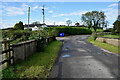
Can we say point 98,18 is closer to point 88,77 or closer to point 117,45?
point 117,45

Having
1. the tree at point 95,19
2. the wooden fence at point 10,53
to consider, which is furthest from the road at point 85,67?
the tree at point 95,19

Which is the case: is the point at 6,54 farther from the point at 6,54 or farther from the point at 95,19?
the point at 95,19

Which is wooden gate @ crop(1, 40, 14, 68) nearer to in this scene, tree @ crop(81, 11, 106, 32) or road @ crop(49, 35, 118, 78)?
road @ crop(49, 35, 118, 78)

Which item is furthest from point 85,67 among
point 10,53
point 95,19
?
point 95,19

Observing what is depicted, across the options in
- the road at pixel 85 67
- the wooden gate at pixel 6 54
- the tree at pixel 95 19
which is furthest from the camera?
the tree at pixel 95 19

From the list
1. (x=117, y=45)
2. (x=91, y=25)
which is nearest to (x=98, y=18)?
(x=91, y=25)

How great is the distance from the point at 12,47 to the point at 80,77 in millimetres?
3758

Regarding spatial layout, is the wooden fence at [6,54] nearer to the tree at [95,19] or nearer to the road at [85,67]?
the road at [85,67]

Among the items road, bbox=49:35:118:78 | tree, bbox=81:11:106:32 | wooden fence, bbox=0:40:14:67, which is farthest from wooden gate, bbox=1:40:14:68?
tree, bbox=81:11:106:32

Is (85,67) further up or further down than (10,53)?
further down

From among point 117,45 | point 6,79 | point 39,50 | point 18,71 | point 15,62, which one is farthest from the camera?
point 117,45

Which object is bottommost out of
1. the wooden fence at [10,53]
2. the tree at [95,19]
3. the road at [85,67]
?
the road at [85,67]

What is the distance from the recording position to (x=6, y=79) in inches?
161

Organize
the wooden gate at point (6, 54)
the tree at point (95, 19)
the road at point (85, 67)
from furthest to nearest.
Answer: the tree at point (95, 19)
the wooden gate at point (6, 54)
the road at point (85, 67)
